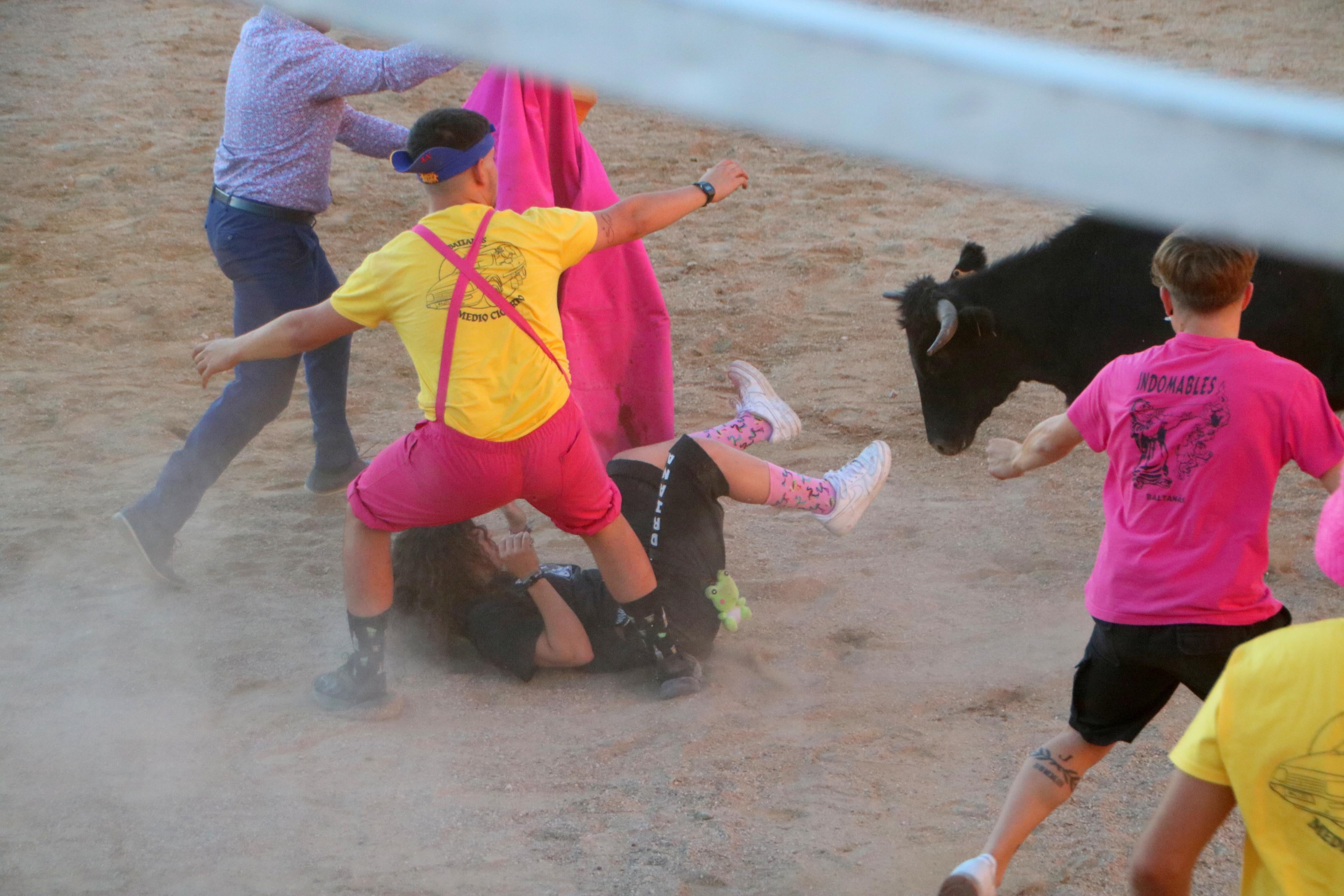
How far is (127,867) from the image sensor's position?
2797 millimetres

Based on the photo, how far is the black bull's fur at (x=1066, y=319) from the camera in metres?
4.17

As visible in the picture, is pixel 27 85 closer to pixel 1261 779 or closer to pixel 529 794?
pixel 529 794

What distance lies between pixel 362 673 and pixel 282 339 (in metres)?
0.98

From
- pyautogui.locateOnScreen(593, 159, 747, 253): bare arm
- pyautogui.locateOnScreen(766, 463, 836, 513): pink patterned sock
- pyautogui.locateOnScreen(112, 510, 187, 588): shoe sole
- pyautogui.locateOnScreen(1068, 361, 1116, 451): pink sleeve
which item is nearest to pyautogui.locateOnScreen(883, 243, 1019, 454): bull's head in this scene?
pyautogui.locateOnScreen(766, 463, 836, 513): pink patterned sock

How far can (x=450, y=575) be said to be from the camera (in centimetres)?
376

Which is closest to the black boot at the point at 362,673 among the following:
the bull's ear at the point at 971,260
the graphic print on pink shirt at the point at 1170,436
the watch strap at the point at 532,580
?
the watch strap at the point at 532,580

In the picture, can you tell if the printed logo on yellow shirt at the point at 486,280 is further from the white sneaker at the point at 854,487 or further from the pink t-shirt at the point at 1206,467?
the pink t-shirt at the point at 1206,467

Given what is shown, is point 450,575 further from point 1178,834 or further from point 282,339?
point 1178,834

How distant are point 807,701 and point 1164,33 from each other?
31.8ft

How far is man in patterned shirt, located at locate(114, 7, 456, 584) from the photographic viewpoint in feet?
14.1

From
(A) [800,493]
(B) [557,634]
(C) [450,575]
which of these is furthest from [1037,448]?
(C) [450,575]

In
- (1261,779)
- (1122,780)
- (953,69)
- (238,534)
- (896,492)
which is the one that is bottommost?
(238,534)

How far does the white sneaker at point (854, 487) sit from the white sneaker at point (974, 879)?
1728mm

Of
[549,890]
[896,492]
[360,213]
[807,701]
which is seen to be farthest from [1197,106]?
[360,213]
